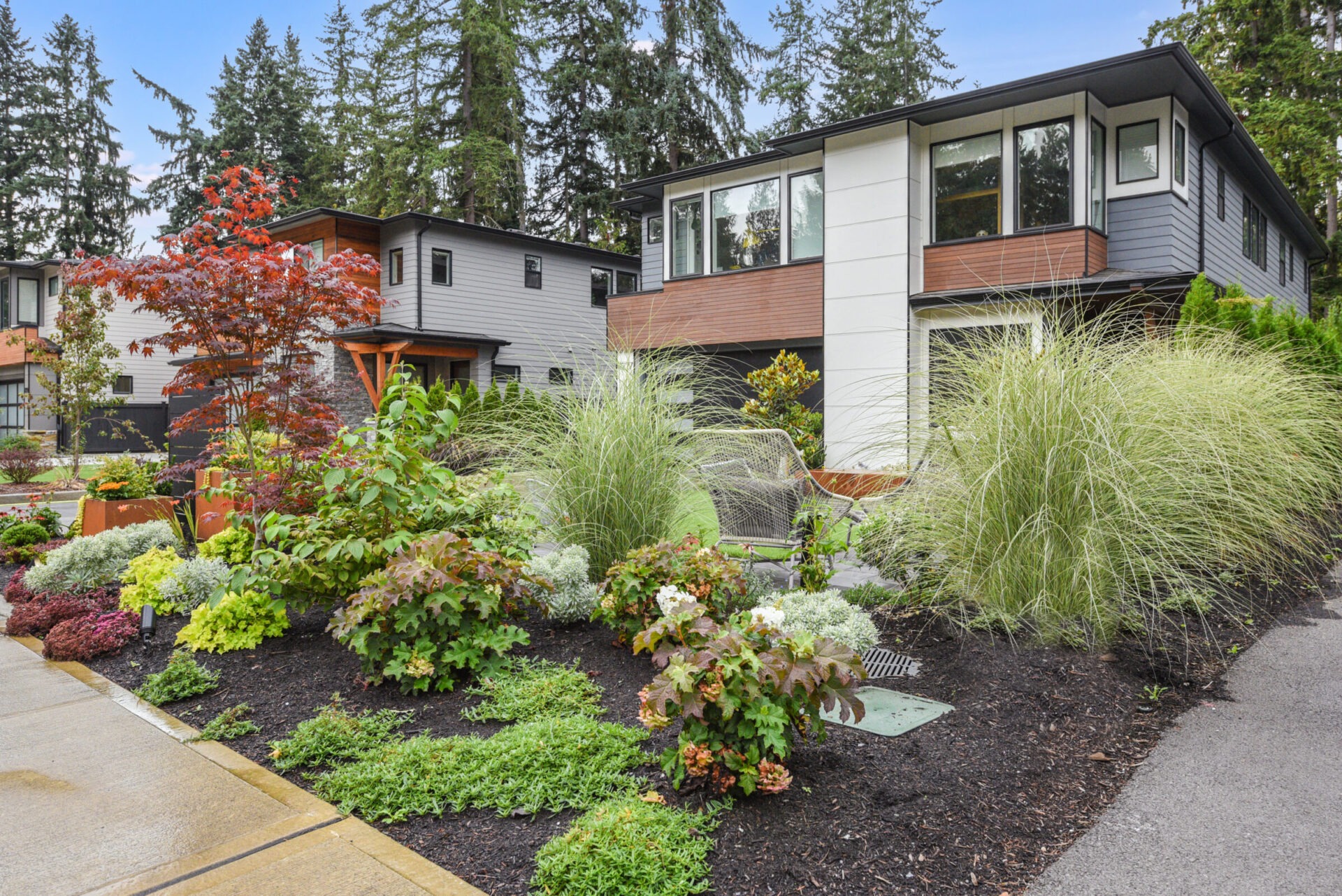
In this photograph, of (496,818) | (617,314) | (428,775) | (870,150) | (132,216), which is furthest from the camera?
(132,216)

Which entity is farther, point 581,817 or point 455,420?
point 455,420

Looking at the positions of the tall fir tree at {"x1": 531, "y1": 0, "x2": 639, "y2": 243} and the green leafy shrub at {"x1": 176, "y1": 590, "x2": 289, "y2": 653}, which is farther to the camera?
the tall fir tree at {"x1": 531, "y1": 0, "x2": 639, "y2": 243}

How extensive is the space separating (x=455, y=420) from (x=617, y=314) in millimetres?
11189

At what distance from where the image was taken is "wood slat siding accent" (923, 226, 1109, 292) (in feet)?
31.4

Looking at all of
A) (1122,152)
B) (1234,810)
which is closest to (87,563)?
(1234,810)

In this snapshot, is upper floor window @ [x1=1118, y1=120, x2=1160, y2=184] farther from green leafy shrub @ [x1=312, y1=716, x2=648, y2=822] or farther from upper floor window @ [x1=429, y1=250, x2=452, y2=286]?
upper floor window @ [x1=429, y1=250, x2=452, y2=286]

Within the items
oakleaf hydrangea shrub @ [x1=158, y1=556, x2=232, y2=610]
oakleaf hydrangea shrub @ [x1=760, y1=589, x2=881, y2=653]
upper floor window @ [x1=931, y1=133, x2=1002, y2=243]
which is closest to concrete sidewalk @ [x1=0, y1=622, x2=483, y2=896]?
oakleaf hydrangea shrub @ [x1=158, y1=556, x2=232, y2=610]

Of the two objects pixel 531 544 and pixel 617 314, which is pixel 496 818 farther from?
pixel 617 314

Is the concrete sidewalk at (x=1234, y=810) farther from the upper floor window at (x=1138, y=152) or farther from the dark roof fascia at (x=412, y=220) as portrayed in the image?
the dark roof fascia at (x=412, y=220)

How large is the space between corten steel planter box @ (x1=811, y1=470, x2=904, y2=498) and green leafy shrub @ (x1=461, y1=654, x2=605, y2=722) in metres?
2.27

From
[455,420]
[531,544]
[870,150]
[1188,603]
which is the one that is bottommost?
[1188,603]

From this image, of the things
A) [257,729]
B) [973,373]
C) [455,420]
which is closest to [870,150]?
[973,373]

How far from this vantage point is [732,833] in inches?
83.0

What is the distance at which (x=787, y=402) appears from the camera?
11.1m
